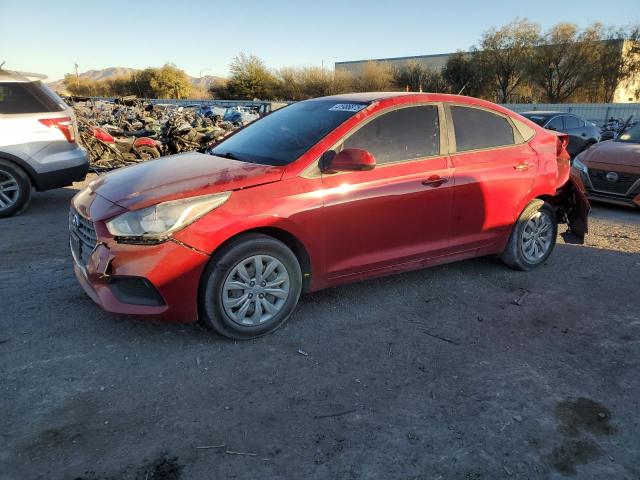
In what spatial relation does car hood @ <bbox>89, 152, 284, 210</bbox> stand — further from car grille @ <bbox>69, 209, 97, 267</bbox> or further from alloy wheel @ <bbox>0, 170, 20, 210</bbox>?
alloy wheel @ <bbox>0, 170, 20, 210</bbox>

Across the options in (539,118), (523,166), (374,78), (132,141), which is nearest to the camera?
(523,166)

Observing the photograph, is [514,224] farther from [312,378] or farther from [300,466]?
[300,466]

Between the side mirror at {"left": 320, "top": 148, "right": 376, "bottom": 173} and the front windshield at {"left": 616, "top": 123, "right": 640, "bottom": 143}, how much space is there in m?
7.29

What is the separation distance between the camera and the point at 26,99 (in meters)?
6.87

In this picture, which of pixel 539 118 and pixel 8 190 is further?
pixel 539 118

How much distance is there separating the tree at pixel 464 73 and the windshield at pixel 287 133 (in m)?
47.5

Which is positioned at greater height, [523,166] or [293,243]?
[523,166]

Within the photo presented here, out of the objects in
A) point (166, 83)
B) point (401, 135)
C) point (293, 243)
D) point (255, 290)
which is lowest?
point (255, 290)

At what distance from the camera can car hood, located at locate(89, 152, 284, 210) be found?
11.0ft

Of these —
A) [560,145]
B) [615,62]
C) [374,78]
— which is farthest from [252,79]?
[560,145]

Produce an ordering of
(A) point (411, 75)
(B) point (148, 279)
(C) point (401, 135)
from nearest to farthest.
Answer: (B) point (148, 279) < (C) point (401, 135) < (A) point (411, 75)

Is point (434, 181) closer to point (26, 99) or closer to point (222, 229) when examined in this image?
point (222, 229)

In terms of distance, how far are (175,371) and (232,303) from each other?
1.92 ft

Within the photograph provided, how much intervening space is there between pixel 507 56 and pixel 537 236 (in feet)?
158
